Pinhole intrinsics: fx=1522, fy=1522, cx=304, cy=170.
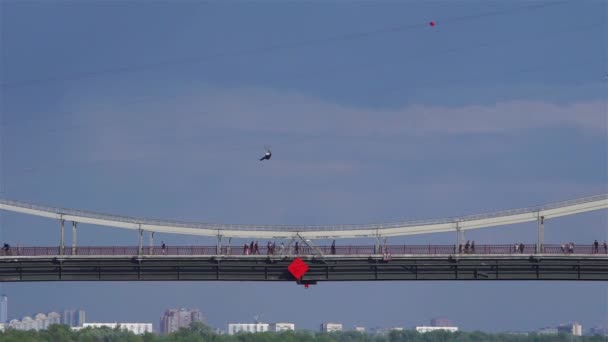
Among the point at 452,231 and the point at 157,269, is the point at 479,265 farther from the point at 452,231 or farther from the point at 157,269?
the point at 157,269

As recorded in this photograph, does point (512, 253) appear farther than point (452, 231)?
No

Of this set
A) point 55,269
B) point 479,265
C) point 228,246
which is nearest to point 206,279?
point 228,246

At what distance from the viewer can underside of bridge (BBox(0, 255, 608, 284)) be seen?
14162cm

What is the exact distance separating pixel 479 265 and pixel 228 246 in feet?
80.9

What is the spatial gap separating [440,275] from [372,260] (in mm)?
6618

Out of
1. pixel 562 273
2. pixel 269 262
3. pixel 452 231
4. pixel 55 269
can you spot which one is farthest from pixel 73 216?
pixel 562 273

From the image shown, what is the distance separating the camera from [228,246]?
149m

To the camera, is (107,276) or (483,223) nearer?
(107,276)

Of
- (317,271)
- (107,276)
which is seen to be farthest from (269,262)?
(107,276)

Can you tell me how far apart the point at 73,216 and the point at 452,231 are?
40.7 m

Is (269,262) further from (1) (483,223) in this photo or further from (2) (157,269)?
(1) (483,223)

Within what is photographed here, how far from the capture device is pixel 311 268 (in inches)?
5674

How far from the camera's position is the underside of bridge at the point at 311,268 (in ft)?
465

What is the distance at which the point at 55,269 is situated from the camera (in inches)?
5822
